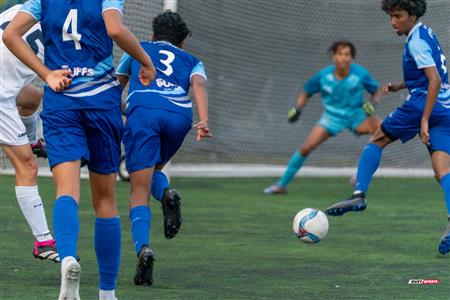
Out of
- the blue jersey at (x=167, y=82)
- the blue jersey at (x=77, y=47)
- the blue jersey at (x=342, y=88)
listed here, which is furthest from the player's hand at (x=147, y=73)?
the blue jersey at (x=342, y=88)

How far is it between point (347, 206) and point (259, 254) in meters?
1.11

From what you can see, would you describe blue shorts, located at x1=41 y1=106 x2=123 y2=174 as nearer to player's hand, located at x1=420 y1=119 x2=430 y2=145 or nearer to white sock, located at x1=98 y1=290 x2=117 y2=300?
white sock, located at x1=98 y1=290 x2=117 y2=300

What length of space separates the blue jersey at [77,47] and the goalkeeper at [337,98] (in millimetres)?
7320

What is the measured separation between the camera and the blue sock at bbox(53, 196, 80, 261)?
5227mm

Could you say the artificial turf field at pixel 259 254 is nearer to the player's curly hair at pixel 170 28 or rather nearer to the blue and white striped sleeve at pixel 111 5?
the player's curly hair at pixel 170 28

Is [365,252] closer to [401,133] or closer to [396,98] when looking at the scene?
[401,133]

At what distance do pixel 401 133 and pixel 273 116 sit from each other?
313 inches

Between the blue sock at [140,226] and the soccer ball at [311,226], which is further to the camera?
the soccer ball at [311,226]

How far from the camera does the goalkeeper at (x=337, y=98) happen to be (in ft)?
41.9

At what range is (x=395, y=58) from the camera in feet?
52.2

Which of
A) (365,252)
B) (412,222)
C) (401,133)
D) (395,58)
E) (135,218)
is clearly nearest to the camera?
(135,218)

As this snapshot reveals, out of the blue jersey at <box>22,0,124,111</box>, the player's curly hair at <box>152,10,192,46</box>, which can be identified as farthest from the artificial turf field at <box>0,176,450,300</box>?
the player's curly hair at <box>152,10,192,46</box>

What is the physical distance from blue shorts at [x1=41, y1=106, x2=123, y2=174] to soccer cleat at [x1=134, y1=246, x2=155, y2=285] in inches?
35.2

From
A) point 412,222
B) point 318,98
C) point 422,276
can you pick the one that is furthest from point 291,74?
point 422,276
